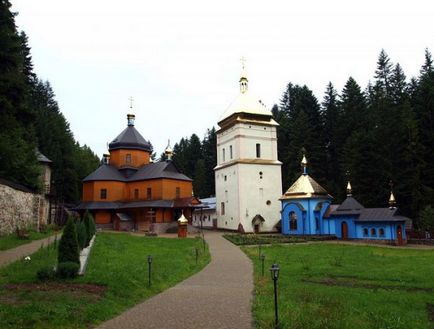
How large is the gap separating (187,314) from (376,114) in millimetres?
40608

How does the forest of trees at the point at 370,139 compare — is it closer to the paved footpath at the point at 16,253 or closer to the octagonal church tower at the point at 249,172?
the octagonal church tower at the point at 249,172

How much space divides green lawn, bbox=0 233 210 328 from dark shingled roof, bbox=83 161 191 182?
22908 millimetres

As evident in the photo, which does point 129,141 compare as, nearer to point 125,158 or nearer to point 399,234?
point 125,158

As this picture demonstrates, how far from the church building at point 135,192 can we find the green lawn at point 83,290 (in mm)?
21124

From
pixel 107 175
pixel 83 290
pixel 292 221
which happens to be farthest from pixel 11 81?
pixel 292 221

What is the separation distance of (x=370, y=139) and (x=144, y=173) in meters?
23.5

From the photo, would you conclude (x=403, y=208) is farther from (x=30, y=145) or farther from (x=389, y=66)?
(x=30, y=145)

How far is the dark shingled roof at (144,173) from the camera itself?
40.6 meters

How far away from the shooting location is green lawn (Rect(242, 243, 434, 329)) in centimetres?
859

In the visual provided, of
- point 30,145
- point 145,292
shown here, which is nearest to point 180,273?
point 145,292

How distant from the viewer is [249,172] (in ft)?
136

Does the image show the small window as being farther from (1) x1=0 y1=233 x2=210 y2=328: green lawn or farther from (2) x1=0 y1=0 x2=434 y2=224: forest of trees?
(1) x1=0 y1=233 x2=210 y2=328: green lawn

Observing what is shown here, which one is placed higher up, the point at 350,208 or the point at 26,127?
the point at 26,127

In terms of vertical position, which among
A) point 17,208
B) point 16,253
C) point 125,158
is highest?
point 125,158
